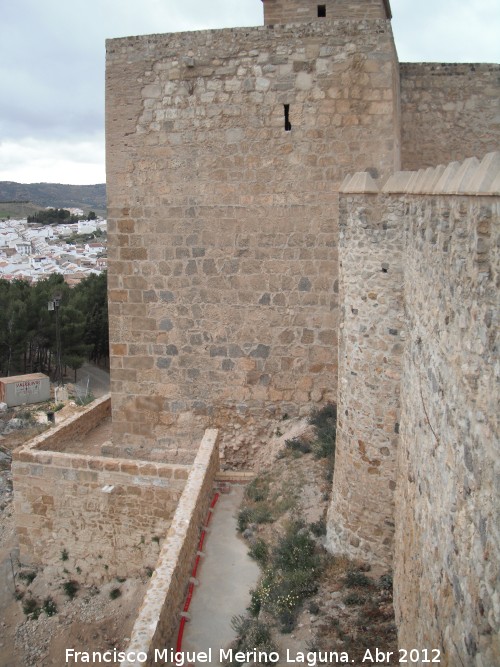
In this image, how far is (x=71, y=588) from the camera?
7129 millimetres

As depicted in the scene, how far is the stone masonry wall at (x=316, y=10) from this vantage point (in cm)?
718

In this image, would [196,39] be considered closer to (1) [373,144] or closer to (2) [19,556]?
(1) [373,144]

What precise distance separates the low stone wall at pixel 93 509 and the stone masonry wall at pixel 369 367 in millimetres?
2388

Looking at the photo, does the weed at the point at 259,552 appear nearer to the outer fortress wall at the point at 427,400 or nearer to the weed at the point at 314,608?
the outer fortress wall at the point at 427,400

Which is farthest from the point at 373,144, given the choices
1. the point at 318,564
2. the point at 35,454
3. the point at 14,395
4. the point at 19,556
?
the point at 14,395

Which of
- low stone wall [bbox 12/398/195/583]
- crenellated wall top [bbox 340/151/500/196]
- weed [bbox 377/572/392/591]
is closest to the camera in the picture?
crenellated wall top [bbox 340/151/500/196]

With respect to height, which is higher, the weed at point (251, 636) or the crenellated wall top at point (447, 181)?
the crenellated wall top at point (447, 181)

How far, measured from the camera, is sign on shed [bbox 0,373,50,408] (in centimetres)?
1912

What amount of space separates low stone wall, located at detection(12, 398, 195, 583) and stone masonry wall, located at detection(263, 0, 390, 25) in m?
5.52

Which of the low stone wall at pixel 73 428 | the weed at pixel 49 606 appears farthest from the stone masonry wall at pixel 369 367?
the low stone wall at pixel 73 428

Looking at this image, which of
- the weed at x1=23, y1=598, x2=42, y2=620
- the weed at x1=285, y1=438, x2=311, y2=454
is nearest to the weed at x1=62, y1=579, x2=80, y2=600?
the weed at x1=23, y1=598, x2=42, y2=620

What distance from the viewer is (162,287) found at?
287 inches

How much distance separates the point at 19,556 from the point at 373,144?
21.8 feet

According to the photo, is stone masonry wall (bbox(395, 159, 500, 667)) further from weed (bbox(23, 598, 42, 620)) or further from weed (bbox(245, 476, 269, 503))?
weed (bbox(23, 598, 42, 620))
